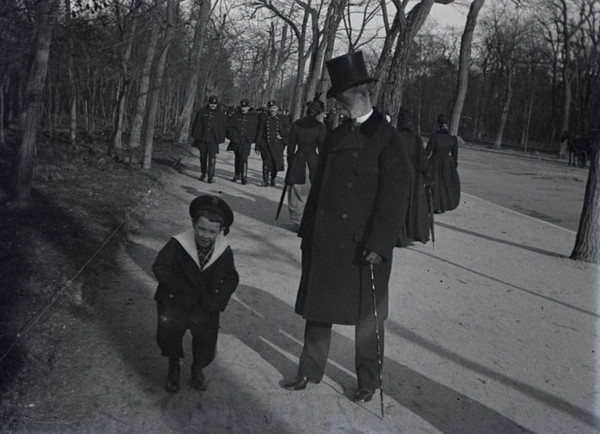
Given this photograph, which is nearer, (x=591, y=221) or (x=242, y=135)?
(x=591, y=221)

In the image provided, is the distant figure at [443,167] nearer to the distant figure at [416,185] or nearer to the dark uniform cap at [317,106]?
the dark uniform cap at [317,106]

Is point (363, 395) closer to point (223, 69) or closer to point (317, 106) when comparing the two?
point (317, 106)

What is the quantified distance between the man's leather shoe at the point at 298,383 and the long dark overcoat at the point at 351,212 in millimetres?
438

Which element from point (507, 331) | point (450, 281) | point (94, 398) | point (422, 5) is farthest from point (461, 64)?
point (94, 398)

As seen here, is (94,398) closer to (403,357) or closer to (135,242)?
(403,357)

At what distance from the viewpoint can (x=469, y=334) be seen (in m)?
5.42

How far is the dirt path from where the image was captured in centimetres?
356

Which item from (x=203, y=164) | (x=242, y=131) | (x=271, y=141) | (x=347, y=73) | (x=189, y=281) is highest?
(x=347, y=73)

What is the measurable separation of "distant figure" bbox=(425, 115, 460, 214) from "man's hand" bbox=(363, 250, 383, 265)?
6.88 meters

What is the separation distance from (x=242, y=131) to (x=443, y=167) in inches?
199

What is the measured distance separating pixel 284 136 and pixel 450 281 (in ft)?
24.6

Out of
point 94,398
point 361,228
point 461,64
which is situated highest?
point 461,64

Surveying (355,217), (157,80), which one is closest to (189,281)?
(355,217)

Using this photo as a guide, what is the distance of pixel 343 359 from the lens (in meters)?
4.60
